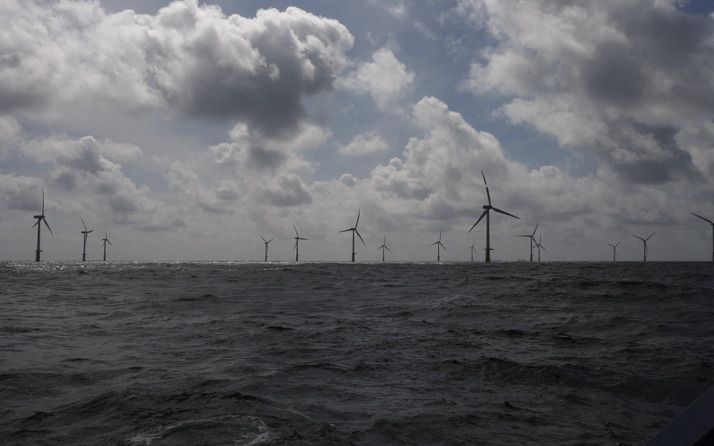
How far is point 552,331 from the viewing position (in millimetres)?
18188

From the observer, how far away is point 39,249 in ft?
630

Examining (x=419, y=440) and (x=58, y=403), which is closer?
(x=419, y=440)

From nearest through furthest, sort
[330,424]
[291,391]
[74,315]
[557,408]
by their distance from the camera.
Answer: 1. [330,424]
2. [557,408]
3. [291,391]
4. [74,315]

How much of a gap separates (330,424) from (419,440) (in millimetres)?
1549

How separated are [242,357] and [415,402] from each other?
5.98 m

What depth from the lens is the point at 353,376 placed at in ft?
39.0

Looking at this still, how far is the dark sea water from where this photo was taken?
8.14 m

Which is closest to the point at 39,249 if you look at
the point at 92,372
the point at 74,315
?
the point at 74,315

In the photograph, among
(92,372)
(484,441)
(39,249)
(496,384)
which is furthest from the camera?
(39,249)

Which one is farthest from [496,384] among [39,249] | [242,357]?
[39,249]

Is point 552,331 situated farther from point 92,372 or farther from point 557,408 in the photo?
point 92,372

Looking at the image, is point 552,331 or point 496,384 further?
point 552,331

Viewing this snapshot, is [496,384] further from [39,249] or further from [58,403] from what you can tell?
[39,249]

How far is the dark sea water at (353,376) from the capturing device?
8141mm
